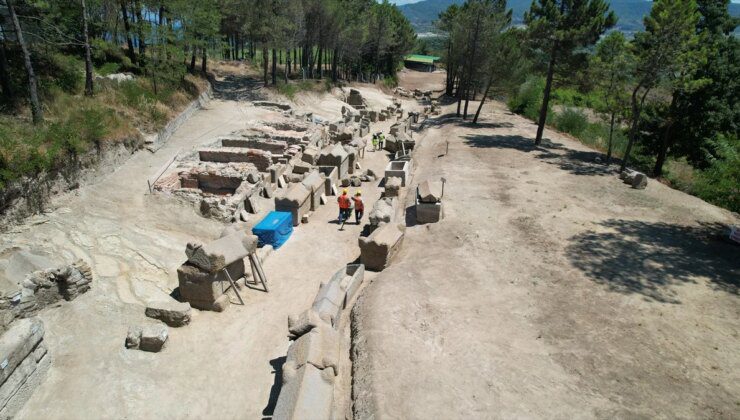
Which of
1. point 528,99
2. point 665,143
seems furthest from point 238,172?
point 528,99

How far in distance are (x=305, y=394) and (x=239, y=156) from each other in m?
14.9

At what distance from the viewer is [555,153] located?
23.0 metres

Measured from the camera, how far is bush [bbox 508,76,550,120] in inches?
1452

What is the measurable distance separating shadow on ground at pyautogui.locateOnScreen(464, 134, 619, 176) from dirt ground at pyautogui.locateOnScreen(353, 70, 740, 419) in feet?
13.8

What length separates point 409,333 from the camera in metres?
8.26

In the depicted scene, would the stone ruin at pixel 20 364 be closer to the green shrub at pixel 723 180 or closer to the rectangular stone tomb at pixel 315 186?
the rectangular stone tomb at pixel 315 186

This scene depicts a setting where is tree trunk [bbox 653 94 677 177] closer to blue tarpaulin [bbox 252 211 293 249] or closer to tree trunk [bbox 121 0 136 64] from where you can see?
blue tarpaulin [bbox 252 211 293 249]

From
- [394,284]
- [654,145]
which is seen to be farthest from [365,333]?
[654,145]

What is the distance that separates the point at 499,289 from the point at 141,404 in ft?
24.5

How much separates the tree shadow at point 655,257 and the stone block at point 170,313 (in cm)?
936

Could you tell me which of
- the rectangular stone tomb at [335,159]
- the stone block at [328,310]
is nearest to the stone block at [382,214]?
the stone block at [328,310]

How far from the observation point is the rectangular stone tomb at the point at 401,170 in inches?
746

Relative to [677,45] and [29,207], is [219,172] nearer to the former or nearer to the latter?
A: [29,207]

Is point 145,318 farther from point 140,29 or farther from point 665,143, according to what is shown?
point 665,143
